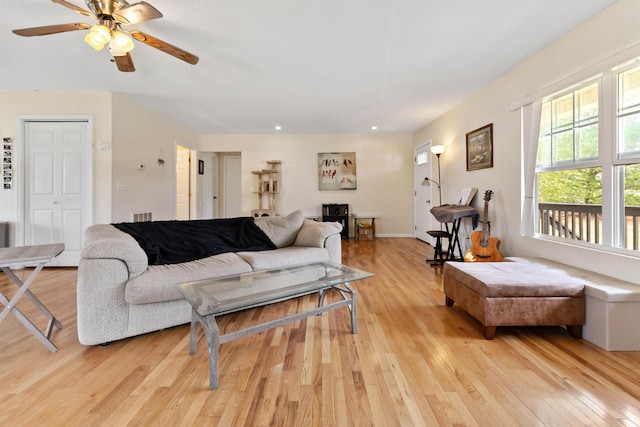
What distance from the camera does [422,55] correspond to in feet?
9.35

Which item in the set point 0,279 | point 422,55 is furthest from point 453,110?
point 0,279

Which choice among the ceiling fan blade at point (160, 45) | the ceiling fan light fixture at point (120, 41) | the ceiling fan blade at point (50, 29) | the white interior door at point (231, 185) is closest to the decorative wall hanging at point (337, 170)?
the white interior door at point (231, 185)

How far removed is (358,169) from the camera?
6.56 m

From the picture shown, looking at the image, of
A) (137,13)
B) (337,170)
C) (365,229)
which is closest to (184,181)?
(337,170)

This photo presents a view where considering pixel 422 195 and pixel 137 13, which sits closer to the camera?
pixel 137 13

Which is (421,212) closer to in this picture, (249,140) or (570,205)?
(570,205)

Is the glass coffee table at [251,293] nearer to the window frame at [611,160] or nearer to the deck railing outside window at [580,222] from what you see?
Result: the window frame at [611,160]

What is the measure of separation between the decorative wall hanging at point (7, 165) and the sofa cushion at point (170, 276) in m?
3.37

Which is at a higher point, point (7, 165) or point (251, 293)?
point (7, 165)

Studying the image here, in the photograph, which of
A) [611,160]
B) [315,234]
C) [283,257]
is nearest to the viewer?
[611,160]

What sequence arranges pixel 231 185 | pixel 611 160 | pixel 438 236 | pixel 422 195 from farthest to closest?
pixel 231 185
pixel 422 195
pixel 438 236
pixel 611 160

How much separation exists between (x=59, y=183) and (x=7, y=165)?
0.65m

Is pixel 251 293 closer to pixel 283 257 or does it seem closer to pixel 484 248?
pixel 283 257

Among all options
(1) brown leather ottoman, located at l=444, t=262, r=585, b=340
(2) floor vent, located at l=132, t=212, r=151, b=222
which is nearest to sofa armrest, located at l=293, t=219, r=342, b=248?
(1) brown leather ottoman, located at l=444, t=262, r=585, b=340
